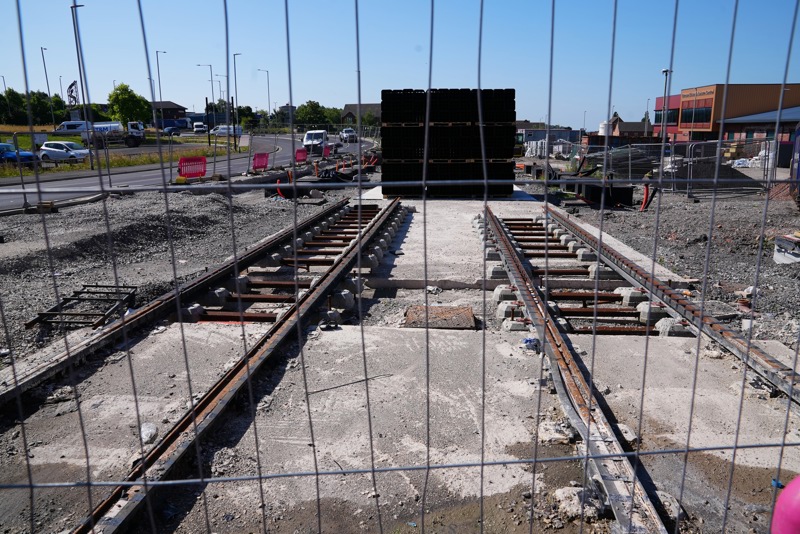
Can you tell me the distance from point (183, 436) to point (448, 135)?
16.7 m

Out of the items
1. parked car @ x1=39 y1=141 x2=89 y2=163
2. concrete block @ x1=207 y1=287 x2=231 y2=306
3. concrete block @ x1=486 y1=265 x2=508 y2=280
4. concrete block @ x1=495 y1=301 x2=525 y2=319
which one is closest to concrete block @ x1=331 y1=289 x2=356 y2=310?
concrete block @ x1=207 y1=287 x2=231 y2=306

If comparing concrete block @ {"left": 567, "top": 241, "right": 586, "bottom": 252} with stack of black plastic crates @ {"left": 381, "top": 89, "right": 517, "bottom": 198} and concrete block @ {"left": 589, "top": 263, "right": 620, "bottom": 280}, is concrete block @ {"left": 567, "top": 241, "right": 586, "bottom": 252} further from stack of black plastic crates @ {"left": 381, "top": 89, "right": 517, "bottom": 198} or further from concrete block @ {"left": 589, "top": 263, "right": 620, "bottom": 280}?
stack of black plastic crates @ {"left": 381, "top": 89, "right": 517, "bottom": 198}

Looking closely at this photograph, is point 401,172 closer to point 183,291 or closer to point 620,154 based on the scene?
point 620,154

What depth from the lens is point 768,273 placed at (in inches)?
341

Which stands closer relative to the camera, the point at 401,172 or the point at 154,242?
the point at 154,242

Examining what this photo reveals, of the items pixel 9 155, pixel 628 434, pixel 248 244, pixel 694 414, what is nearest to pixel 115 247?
pixel 248 244

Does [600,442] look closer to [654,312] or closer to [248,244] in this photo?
[654,312]

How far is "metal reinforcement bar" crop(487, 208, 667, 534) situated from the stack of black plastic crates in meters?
13.6

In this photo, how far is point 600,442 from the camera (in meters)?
3.56

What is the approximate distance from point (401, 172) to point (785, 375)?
16230mm

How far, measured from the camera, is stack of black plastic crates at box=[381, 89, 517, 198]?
62.0 feet

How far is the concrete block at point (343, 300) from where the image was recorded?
6602 millimetres

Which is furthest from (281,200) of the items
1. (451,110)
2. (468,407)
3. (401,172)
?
(468,407)

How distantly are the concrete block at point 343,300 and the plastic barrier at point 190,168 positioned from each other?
50.2 feet
